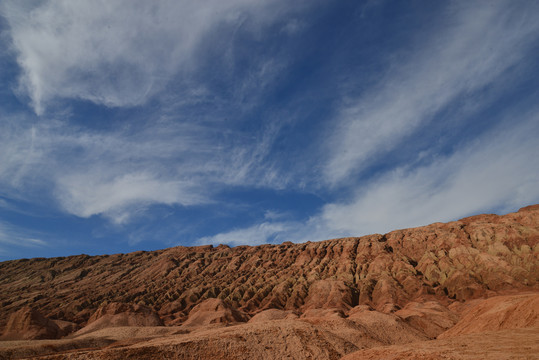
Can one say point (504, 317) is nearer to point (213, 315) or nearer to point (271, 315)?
point (271, 315)

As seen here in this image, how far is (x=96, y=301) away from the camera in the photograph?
104938mm

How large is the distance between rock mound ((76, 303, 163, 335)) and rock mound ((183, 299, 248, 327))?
28.7ft

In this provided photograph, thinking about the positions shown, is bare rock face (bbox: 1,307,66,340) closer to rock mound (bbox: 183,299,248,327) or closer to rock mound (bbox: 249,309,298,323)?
rock mound (bbox: 183,299,248,327)

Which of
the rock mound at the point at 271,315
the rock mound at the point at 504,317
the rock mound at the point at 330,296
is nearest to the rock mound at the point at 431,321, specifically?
the rock mound at the point at 504,317

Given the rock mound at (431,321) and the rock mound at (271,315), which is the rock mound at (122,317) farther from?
the rock mound at (431,321)

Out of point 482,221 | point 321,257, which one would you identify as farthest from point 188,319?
point 482,221

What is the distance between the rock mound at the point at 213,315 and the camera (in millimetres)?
77375

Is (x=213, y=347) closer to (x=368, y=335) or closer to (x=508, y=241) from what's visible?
(x=368, y=335)

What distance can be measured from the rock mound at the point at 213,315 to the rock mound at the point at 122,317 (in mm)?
8759

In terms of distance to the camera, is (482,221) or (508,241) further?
(482,221)

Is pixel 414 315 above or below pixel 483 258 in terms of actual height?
below

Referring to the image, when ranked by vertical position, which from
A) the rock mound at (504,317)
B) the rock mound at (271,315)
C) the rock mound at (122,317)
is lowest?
the rock mound at (504,317)

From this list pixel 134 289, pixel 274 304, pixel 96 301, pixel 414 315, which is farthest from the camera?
pixel 134 289

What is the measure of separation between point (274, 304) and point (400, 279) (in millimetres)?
37089
